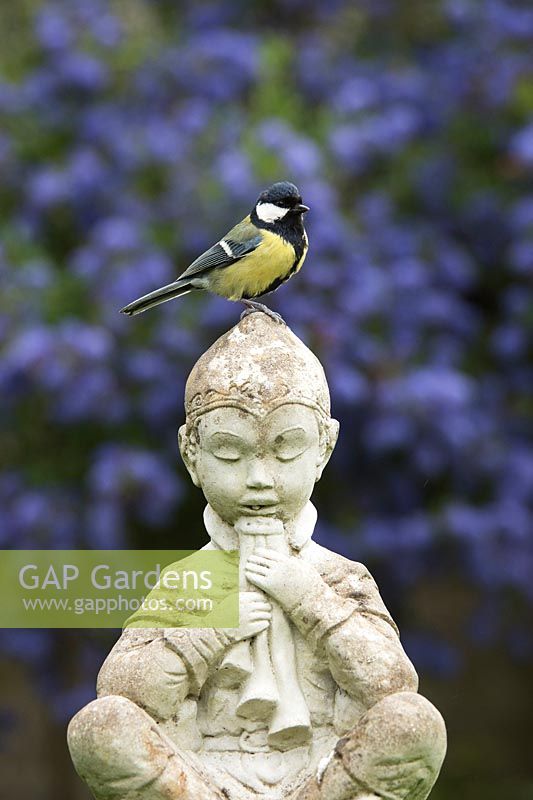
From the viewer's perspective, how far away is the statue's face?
163 inches

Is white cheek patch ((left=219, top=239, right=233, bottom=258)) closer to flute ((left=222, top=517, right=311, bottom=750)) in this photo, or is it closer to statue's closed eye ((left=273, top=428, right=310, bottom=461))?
statue's closed eye ((left=273, top=428, right=310, bottom=461))

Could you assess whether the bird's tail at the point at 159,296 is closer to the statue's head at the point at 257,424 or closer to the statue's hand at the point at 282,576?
the statue's head at the point at 257,424

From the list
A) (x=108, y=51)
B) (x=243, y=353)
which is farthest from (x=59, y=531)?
(x=243, y=353)

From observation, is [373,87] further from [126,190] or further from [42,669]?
[42,669]

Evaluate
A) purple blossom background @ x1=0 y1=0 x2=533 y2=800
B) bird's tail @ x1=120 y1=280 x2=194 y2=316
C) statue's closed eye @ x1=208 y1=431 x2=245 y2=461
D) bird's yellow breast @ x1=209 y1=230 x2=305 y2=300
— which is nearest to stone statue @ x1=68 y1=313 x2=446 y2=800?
statue's closed eye @ x1=208 y1=431 x2=245 y2=461

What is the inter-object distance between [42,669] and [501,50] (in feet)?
14.3

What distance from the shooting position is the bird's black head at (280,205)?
4.55 meters

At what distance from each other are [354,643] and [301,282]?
3.72 metres

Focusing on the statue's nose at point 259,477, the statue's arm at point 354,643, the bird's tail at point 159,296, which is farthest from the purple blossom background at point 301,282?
the statue's arm at point 354,643

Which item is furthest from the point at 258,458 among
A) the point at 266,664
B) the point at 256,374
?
the point at 266,664

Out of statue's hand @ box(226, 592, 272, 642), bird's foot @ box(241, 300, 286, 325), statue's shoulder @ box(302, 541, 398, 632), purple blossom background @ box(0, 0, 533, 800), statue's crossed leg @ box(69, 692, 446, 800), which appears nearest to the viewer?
statue's crossed leg @ box(69, 692, 446, 800)

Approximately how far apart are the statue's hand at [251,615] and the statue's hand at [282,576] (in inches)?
1.3

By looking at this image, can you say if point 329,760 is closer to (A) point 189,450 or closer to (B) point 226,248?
(A) point 189,450

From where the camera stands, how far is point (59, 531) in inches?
290
